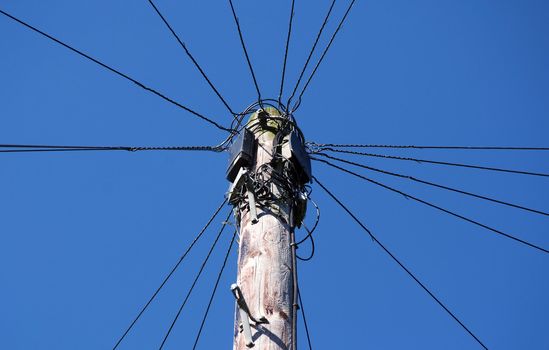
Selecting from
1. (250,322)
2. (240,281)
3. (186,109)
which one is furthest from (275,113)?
(250,322)

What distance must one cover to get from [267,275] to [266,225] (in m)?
0.41

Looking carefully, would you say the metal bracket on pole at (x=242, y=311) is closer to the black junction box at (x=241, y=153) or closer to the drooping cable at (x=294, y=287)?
the drooping cable at (x=294, y=287)

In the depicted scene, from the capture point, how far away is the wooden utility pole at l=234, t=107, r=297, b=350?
338 centimetres

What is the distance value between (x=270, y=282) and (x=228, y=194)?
1072 millimetres

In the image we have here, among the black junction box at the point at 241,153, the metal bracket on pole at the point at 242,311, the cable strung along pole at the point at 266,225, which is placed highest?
the black junction box at the point at 241,153

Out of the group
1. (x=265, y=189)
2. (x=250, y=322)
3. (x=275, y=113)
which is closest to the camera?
(x=250, y=322)

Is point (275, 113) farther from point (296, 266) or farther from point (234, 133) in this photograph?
point (296, 266)

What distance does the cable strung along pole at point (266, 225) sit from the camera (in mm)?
3412

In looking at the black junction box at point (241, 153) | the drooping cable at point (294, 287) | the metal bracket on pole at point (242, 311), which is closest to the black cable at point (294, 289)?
the drooping cable at point (294, 287)

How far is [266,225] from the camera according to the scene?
398 centimetres

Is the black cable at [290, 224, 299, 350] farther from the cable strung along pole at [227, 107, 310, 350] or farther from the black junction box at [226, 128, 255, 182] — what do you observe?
the black junction box at [226, 128, 255, 182]

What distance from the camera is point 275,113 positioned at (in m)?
5.19

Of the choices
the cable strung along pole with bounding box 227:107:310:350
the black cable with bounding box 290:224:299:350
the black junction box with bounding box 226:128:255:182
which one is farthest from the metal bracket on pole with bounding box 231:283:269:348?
the black junction box with bounding box 226:128:255:182

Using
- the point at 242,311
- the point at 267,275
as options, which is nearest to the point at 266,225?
the point at 267,275
